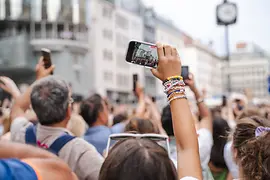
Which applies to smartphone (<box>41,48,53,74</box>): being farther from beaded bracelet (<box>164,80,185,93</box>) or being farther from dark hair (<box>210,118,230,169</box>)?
beaded bracelet (<box>164,80,185,93</box>)

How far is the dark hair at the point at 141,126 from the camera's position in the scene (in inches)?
162

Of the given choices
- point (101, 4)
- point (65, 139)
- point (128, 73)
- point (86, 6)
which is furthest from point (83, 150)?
point (128, 73)

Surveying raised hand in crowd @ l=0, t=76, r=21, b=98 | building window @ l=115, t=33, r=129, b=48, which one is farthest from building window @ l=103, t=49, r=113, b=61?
raised hand in crowd @ l=0, t=76, r=21, b=98

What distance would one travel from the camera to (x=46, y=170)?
143 cm

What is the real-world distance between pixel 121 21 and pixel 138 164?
60.3 m

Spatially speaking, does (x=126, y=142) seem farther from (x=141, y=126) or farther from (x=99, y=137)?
(x=99, y=137)

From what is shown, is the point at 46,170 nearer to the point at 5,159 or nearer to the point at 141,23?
the point at 5,159

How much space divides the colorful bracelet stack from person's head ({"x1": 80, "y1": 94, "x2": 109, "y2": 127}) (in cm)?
259

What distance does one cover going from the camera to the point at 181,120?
2146 mm

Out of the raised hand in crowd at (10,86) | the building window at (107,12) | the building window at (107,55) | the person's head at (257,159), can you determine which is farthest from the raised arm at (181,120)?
the building window at (107,12)

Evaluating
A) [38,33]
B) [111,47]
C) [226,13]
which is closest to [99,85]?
[111,47]

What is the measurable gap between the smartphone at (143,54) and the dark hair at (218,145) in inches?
86.4

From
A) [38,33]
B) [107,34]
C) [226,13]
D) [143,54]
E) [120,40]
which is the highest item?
[107,34]

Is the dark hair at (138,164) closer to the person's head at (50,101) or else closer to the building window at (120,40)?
the person's head at (50,101)
